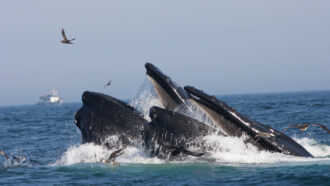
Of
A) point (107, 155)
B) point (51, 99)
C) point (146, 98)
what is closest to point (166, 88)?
point (146, 98)

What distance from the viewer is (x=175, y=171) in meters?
11.0

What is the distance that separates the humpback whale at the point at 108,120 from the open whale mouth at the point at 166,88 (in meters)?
0.72

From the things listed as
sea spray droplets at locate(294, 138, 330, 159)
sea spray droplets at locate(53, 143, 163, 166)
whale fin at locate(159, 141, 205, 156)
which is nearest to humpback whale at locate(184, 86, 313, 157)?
whale fin at locate(159, 141, 205, 156)

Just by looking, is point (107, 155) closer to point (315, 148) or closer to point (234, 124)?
point (234, 124)

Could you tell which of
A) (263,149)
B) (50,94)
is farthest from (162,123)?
(50,94)

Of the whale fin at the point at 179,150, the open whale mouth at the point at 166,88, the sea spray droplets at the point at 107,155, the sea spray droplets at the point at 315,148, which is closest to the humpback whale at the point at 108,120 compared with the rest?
the sea spray droplets at the point at 107,155

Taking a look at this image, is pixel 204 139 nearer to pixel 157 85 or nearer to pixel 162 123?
pixel 162 123

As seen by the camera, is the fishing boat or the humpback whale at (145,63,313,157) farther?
the fishing boat

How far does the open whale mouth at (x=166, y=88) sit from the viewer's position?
11.8 metres

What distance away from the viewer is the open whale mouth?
38.5 feet

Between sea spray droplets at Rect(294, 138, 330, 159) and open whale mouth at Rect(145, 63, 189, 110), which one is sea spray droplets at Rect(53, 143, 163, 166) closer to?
open whale mouth at Rect(145, 63, 189, 110)

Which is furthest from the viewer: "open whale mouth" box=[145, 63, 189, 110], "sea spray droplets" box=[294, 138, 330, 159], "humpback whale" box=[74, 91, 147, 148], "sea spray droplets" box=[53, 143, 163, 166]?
"sea spray droplets" box=[294, 138, 330, 159]

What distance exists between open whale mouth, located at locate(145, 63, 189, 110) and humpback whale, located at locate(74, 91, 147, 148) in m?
0.72

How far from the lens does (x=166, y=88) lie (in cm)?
1195
